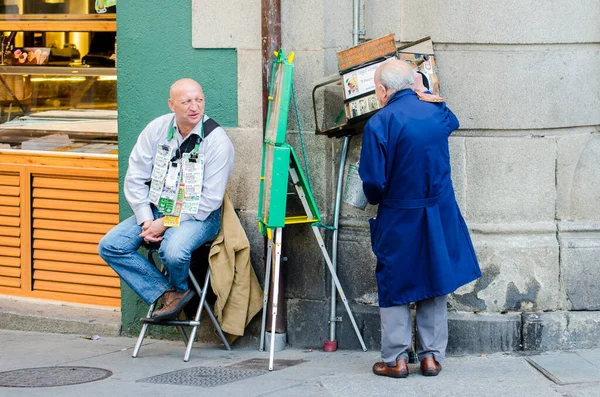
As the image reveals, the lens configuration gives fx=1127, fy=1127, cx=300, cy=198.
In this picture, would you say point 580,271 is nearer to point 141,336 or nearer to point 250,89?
point 250,89

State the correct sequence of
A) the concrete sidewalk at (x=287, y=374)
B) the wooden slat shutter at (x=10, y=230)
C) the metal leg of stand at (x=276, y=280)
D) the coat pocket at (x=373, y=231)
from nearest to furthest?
the concrete sidewalk at (x=287, y=374), the coat pocket at (x=373, y=231), the metal leg of stand at (x=276, y=280), the wooden slat shutter at (x=10, y=230)

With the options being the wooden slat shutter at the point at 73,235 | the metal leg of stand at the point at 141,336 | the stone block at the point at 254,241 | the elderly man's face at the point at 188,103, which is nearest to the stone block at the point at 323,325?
the stone block at the point at 254,241

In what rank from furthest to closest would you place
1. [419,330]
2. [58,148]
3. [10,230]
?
[10,230]
[58,148]
[419,330]

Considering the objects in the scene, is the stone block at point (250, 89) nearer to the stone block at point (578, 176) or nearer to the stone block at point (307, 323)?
the stone block at point (307, 323)

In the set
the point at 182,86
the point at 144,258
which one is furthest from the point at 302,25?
the point at 144,258

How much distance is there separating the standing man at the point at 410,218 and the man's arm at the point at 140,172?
151cm

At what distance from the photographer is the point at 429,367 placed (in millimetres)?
6262

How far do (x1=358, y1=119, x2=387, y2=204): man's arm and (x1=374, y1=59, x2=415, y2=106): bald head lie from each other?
8.6 inches

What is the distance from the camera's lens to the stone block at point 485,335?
674 centimetres

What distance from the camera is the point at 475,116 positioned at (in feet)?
22.4

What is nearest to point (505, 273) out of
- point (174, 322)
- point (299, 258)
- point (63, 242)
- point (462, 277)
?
point (462, 277)

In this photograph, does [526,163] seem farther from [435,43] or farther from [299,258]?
[299,258]

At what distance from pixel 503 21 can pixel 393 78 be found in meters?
0.98

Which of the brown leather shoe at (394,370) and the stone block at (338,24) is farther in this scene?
the stone block at (338,24)
